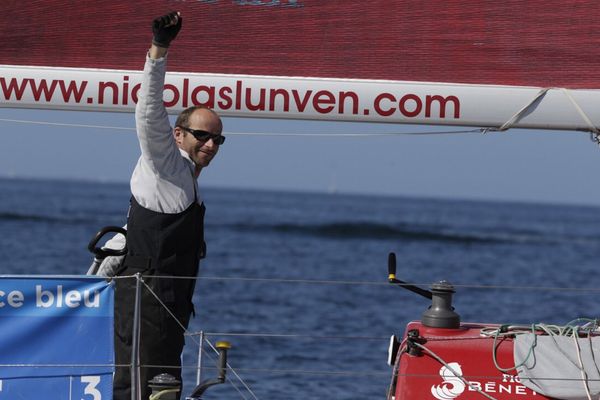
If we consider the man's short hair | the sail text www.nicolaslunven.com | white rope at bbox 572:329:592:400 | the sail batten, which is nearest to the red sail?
the sail batten

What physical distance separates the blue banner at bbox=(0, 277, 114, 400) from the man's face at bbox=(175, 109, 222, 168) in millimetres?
561

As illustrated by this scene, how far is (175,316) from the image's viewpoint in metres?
3.85

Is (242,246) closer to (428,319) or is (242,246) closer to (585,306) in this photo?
(585,306)

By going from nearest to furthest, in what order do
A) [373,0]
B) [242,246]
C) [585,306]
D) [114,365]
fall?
1. [114,365]
2. [373,0]
3. [585,306]
4. [242,246]

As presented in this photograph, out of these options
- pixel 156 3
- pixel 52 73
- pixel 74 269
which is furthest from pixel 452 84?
pixel 74 269

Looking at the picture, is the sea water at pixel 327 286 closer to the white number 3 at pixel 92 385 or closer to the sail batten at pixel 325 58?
the white number 3 at pixel 92 385

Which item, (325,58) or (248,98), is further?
(325,58)

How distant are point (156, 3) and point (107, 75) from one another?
0.37 metres

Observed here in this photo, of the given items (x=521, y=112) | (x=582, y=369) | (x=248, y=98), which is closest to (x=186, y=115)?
(x=248, y=98)

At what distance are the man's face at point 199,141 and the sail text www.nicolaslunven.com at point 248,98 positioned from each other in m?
0.34

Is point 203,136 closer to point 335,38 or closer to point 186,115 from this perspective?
point 186,115

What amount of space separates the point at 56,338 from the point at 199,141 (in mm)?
845

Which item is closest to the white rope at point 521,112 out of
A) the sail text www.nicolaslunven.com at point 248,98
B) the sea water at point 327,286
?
the sail text www.nicolaslunven.com at point 248,98

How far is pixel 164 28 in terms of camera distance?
3490mm
